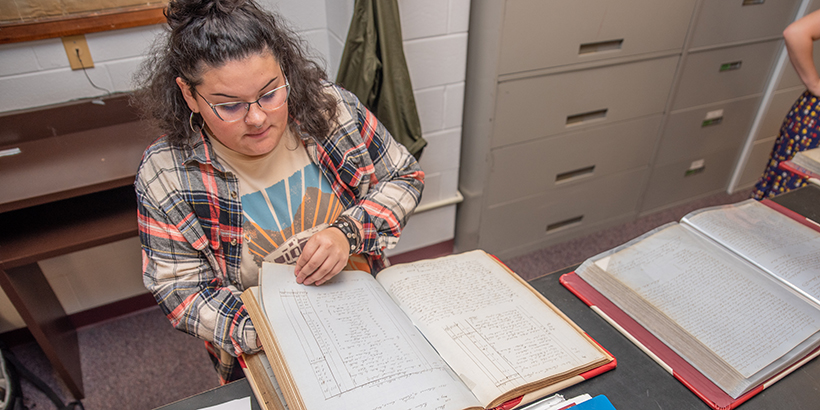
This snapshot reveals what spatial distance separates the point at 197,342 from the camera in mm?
1789

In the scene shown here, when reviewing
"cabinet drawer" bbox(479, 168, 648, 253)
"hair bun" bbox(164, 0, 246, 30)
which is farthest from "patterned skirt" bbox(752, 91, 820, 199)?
"hair bun" bbox(164, 0, 246, 30)

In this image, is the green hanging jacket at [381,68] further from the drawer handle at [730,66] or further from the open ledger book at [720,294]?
the drawer handle at [730,66]

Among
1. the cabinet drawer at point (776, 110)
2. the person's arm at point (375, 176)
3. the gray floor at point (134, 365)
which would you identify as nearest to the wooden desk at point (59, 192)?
the gray floor at point (134, 365)

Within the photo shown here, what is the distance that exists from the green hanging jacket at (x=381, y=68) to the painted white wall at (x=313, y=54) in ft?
0.38

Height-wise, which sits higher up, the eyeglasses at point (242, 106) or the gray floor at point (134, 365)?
the eyeglasses at point (242, 106)

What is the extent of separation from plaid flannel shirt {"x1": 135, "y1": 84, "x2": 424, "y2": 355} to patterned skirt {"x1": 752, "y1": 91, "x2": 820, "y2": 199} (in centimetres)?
141

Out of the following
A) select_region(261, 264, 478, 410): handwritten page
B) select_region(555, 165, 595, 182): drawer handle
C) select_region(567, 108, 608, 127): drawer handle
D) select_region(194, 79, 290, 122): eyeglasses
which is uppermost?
select_region(194, 79, 290, 122): eyeglasses

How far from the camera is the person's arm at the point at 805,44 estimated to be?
5.33ft

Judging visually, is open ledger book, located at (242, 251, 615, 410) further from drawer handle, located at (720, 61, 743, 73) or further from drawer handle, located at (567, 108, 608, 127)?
drawer handle, located at (720, 61, 743, 73)

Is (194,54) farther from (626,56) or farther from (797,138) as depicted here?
(797,138)

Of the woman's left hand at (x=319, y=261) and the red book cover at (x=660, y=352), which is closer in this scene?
the red book cover at (x=660, y=352)

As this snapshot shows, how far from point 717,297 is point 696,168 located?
6.59 ft

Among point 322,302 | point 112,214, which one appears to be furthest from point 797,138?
point 112,214

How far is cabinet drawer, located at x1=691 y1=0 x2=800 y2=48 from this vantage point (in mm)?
1941
